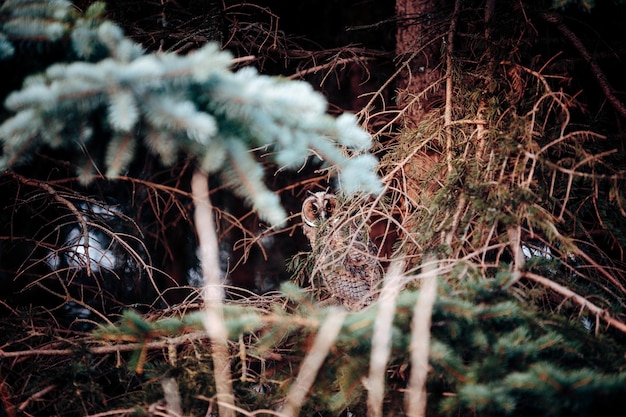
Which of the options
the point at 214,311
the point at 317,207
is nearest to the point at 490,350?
the point at 214,311

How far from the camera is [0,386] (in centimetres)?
168

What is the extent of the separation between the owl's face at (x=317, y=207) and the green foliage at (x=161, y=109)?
1391 millimetres

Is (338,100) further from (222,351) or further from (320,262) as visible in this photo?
(222,351)

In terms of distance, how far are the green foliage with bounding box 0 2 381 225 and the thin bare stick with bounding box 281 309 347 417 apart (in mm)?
350

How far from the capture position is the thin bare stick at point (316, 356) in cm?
123

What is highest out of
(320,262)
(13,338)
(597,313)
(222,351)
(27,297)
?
(597,313)

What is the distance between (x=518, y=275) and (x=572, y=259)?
651 mm

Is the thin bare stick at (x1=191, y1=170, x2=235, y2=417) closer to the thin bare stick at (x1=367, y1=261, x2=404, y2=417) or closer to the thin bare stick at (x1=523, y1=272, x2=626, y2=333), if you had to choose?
the thin bare stick at (x1=367, y1=261, x2=404, y2=417)

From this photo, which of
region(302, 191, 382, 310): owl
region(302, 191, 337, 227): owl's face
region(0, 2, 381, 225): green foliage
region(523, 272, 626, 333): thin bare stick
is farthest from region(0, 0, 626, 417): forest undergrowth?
region(302, 191, 337, 227): owl's face

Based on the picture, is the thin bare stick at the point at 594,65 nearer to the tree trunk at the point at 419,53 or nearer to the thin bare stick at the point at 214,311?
the tree trunk at the point at 419,53

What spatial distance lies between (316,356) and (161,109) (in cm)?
89

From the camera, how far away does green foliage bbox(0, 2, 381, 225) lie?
1095 millimetres

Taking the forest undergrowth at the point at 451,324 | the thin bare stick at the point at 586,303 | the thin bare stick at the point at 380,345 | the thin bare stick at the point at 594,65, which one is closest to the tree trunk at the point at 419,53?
the forest undergrowth at the point at 451,324

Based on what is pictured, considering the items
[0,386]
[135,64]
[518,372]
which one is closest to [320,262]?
[518,372]
